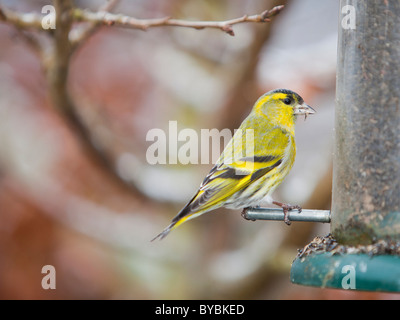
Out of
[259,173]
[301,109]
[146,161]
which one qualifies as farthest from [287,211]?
[146,161]

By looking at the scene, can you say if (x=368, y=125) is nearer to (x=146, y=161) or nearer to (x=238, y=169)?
(x=238, y=169)

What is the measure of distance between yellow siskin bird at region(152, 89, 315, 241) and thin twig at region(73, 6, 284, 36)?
3.28 feet

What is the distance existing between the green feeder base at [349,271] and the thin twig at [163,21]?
1.18 meters

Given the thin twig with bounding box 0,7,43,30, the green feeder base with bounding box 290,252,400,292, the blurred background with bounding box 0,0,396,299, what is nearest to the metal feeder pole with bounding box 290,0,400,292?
the green feeder base with bounding box 290,252,400,292

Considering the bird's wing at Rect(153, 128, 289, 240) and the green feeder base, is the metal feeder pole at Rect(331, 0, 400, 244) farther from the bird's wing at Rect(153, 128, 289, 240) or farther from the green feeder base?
the bird's wing at Rect(153, 128, 289, 240)

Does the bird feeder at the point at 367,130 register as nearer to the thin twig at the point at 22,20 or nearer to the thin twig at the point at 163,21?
the thin twig at the point at 163,21

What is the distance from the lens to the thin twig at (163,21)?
3.12 metres

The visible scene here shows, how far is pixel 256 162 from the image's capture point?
399 centimetres

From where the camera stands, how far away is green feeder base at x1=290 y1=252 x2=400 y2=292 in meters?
2.81

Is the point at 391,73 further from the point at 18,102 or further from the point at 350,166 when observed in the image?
the point at 18,102

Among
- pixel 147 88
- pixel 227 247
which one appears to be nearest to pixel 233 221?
pixel 227 247

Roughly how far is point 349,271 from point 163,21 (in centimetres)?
152

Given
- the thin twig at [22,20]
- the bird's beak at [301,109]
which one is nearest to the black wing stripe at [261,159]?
the bird's beak at [301,109]
